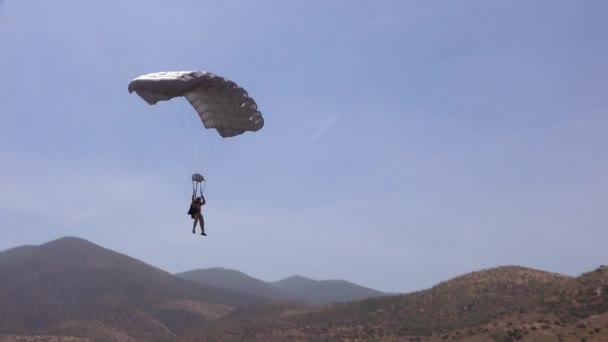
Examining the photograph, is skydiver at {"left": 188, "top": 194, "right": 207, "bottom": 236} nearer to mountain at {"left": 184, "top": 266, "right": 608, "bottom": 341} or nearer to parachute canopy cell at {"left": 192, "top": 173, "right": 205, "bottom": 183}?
parachute canopy cell at {"left": 192, "top": 173, "right": 205, "bottom": 183}

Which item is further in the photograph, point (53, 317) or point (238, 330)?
point (53, 317)

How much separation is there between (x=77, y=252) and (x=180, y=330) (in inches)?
2387

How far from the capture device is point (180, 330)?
95.3 metres

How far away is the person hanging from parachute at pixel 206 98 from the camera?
20.1m

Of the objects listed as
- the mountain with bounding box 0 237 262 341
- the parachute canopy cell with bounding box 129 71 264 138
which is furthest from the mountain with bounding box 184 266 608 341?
the parachute canopy cell with bounding box 129 71 264 138

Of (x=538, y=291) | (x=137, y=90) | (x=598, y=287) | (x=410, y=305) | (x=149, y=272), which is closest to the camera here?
(x=137, y=90)

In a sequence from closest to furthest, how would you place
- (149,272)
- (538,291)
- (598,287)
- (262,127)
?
(262,127) < (598,287) < (538,291) < (149,272)

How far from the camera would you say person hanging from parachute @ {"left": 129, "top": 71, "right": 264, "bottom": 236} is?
65.8ft

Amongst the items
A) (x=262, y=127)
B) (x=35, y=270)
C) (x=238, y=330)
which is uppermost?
(x=35, y=270)

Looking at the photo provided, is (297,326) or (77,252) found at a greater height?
(77,252)

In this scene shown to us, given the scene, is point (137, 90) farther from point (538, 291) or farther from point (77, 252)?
point (77, 252)

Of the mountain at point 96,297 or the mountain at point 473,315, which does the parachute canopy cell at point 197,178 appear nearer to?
the mountain at point 473,315

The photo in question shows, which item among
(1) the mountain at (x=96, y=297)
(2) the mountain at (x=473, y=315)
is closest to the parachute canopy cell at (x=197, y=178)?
(2) the mountain at (x=473, y=315)

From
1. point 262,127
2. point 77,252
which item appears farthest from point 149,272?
point 262,127
